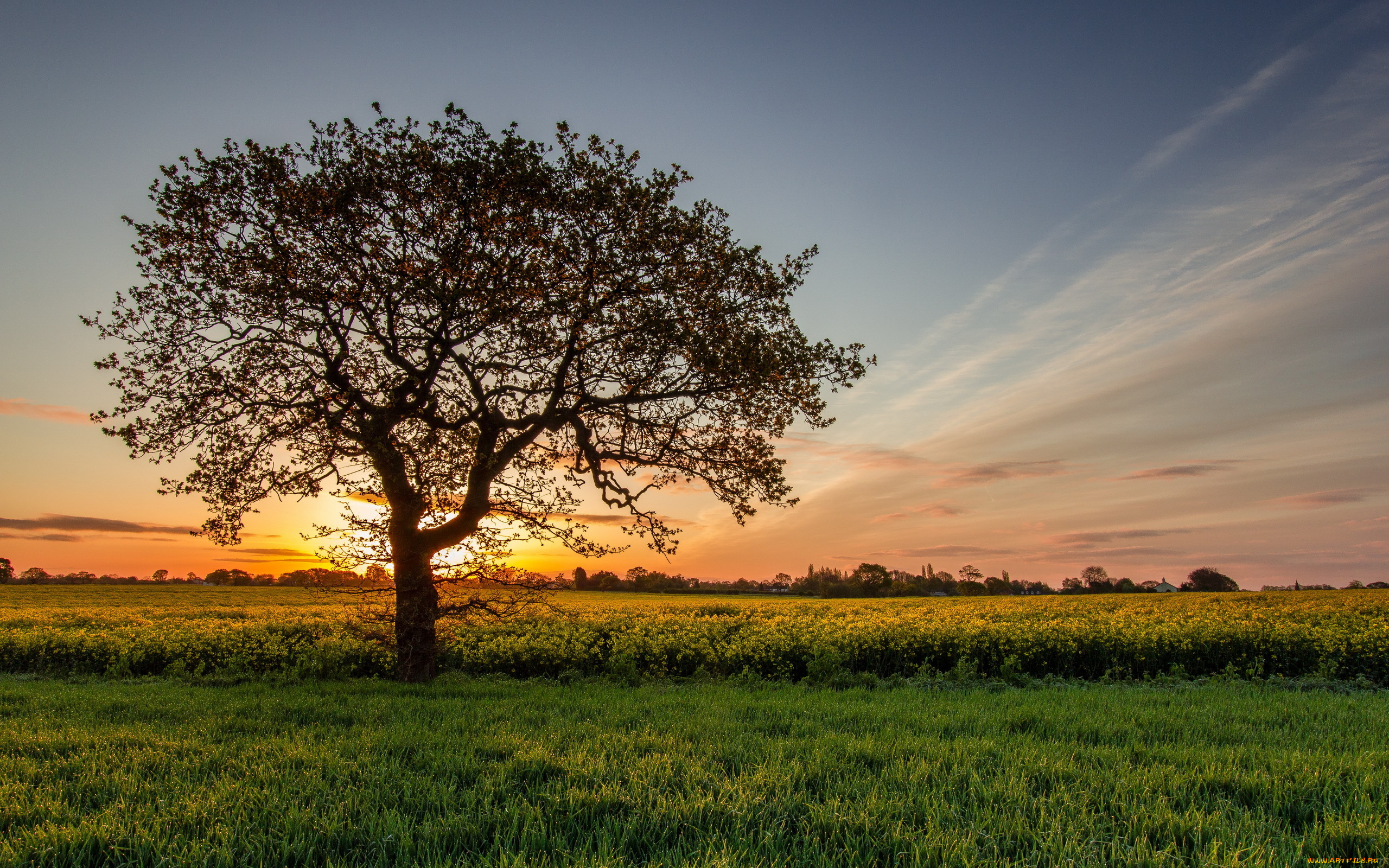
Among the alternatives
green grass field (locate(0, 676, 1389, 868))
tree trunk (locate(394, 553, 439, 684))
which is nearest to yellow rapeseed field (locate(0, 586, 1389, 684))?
tree trunk (locate(394, 553, 439, 684))

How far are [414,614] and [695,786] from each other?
986 cm

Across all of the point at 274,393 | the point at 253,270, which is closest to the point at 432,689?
the point at 274,393

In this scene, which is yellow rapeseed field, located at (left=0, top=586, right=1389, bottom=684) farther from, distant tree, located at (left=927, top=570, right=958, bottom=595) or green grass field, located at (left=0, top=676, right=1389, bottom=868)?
distant tree, located at (left=927, top=570, right=958, bottom=595)

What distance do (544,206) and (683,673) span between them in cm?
1115

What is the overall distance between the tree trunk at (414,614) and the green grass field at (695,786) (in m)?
3.74

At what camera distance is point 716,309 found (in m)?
14.2

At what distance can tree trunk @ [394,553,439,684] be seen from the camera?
1362 centimetres

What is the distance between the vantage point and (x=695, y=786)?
5.61 m

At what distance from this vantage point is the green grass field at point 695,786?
14.8 feet

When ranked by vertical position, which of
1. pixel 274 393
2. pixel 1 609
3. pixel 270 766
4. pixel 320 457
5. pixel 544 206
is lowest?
pixel 1 609

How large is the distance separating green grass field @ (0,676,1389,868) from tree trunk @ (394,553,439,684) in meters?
3.74

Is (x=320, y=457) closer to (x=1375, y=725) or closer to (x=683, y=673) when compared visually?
(x=683, y=673)

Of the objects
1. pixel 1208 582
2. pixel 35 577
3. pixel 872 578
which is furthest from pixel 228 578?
pixel 1208 582

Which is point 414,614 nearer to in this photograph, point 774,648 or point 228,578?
point 774,648
